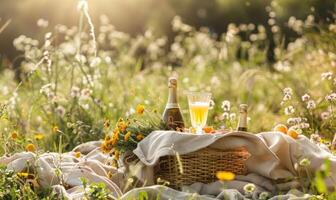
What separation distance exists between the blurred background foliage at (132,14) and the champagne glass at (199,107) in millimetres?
8224

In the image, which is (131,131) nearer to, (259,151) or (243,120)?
(243,120)

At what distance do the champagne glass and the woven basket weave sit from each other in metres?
0.37

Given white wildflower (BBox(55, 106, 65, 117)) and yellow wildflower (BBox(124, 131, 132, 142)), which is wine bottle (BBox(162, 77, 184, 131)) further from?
white wildflower (BBox(55, 106, 65, 117))

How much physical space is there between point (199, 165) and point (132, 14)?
942 centimetres

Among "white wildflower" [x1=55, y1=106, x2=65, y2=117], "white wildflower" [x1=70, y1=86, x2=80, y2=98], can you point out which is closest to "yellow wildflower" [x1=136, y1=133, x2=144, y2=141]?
"white wildflower" [x1=55, y1=106, x2=65, y2=117]

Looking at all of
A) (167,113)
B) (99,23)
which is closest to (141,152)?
(167,113)

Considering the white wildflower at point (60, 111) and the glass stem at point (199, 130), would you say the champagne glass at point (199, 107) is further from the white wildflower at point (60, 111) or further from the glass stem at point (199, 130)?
the white wildflower at point (60, 111)

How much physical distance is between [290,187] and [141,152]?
0.90m

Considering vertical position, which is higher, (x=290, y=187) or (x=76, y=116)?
(x=76, y=116)

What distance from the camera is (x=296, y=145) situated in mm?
4410

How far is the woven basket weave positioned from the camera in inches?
173

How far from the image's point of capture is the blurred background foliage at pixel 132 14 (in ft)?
42.9

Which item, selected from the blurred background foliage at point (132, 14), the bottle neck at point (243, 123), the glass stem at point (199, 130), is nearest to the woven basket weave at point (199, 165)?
the bottle neck at point (243, 123)

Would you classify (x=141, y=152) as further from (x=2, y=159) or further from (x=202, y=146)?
(x=2, y=159)
